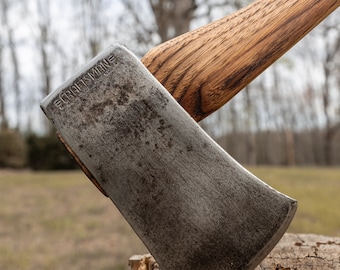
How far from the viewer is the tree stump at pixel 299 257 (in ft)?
5.33

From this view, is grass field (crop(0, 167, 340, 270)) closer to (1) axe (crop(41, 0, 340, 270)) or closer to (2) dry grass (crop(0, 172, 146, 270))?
(2) dry grass (crop(0, 172, 146, 270))

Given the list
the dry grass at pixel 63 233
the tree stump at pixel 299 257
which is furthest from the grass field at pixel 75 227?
the tree stump at pixel 299 257

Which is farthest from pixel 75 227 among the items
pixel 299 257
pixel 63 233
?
pixel 299 257

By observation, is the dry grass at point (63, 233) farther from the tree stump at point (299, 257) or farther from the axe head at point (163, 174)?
the axe head at point (163, 174)

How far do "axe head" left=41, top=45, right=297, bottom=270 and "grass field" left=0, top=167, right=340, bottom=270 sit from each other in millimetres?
3025

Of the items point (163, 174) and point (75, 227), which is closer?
point (163, 174)

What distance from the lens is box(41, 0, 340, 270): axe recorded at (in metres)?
1.03

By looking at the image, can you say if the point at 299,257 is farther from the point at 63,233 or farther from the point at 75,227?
the point at 75,227

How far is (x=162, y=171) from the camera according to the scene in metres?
1.07

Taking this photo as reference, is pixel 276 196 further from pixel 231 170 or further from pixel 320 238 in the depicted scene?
pixel 320 238

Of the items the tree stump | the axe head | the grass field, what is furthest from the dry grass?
the axe head

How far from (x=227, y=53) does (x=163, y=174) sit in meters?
0.45

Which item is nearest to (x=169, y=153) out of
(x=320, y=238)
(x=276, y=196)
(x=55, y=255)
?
(x=276, y=196)

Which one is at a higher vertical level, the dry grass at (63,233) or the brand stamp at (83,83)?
the brand stamp at (83,83)
